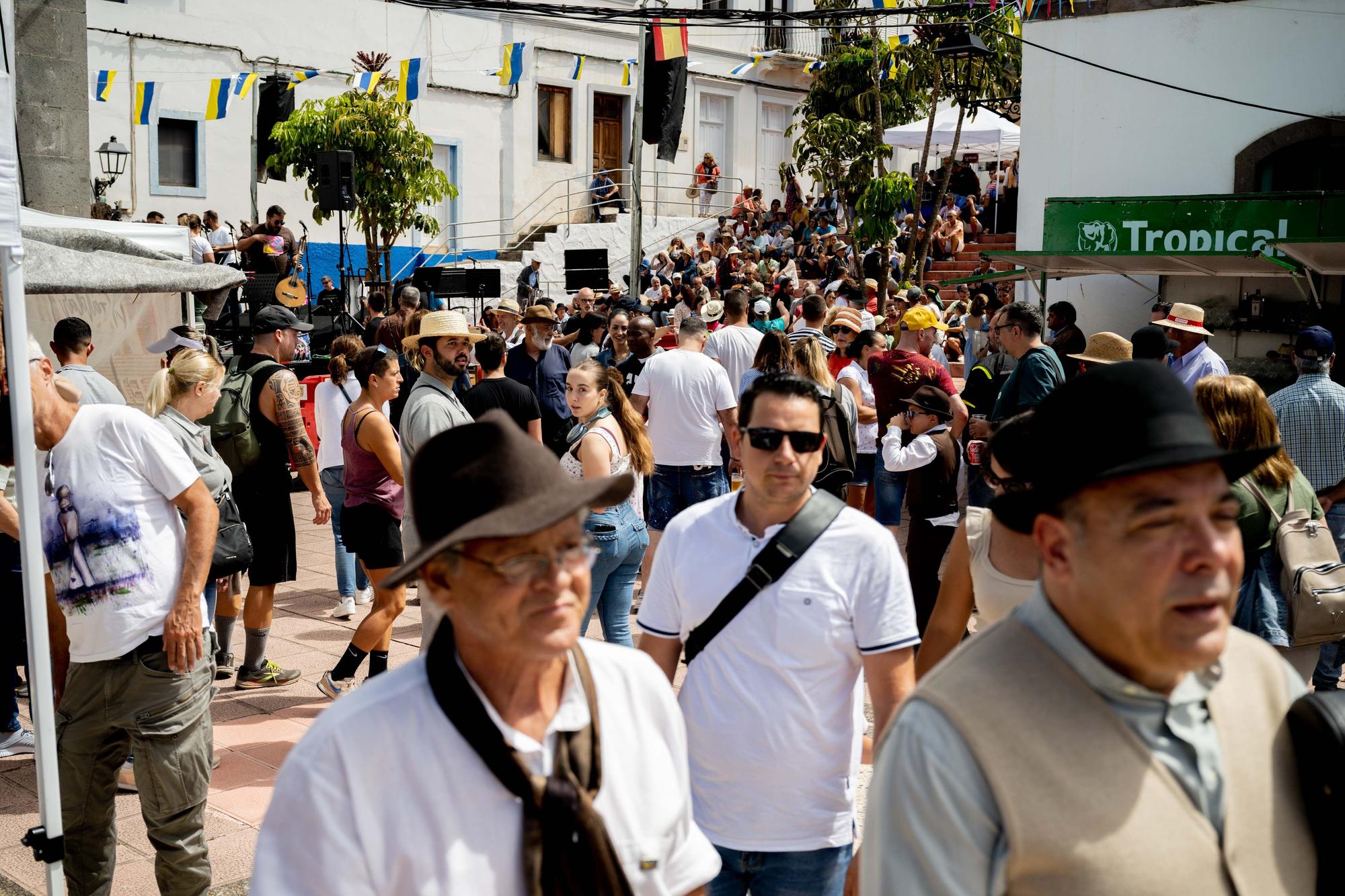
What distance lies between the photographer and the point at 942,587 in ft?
12.2

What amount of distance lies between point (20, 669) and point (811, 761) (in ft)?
20.2

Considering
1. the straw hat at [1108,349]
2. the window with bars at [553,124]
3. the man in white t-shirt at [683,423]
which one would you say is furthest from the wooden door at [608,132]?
the straw hat at [1108,349]

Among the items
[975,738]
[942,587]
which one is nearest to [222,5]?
[942,587]

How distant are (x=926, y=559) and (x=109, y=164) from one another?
62.7 feet

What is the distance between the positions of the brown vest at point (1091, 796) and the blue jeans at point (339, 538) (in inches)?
261

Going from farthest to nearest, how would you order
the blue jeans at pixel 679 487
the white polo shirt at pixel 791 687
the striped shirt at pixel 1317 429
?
1. the blue jeans at pixel 679 487
2. the striped shirt at pixel 1317 429
3. the white polo shirt at pixel 791 687

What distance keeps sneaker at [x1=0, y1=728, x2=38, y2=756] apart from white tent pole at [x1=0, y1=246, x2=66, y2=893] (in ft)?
7.77

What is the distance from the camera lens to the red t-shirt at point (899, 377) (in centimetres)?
802

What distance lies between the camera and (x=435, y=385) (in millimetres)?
6180

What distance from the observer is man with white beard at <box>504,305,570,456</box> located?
10047 mm

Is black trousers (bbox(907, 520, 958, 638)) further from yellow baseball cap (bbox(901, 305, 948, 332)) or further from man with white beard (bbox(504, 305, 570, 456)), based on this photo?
man with white beard (bbox(504, 305, 570, 456))

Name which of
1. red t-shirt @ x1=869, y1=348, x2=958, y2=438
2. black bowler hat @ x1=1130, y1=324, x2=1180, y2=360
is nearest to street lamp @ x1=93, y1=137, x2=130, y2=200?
red t-shirt @ x1=869, y1=348, x2=958, y2=438

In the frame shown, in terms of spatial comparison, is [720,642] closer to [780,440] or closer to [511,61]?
[780,440]

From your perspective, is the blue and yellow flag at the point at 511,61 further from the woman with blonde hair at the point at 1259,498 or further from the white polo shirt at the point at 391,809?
the white polo shirt at the point at 391,809
